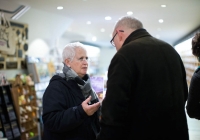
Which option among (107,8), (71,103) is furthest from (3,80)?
(71,103)

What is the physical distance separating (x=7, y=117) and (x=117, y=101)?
4425 millimetres

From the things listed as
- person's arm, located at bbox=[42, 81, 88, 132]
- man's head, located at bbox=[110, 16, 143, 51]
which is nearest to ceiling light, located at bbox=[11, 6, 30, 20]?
person's arm, located at bbox=[42, 81, 88, 132]

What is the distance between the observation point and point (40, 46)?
6898 mm

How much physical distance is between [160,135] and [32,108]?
5.07 m

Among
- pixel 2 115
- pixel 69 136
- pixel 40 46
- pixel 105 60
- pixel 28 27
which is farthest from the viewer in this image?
pixel 105 60

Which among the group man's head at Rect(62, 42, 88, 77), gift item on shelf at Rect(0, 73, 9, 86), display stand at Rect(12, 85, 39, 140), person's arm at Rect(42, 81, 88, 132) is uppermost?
man's head at Rect(62, 42, 88, 77)

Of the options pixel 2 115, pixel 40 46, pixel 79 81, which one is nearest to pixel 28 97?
pixel 2 115

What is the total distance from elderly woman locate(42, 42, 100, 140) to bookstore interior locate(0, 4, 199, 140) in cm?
355

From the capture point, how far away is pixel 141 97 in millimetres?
1280

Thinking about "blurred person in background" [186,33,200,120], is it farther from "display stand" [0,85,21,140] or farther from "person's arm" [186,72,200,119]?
"display stand" [0,85,21,140]

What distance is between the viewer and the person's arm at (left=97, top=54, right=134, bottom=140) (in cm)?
124

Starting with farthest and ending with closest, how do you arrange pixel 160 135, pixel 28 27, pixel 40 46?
pixel 40 46
pixel 28 27
pixel 160 135

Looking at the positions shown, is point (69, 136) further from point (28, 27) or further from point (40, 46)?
point (40, 46)

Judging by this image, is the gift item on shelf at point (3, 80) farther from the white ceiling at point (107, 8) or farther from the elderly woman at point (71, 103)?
the elderly woman at point (71, 103)
